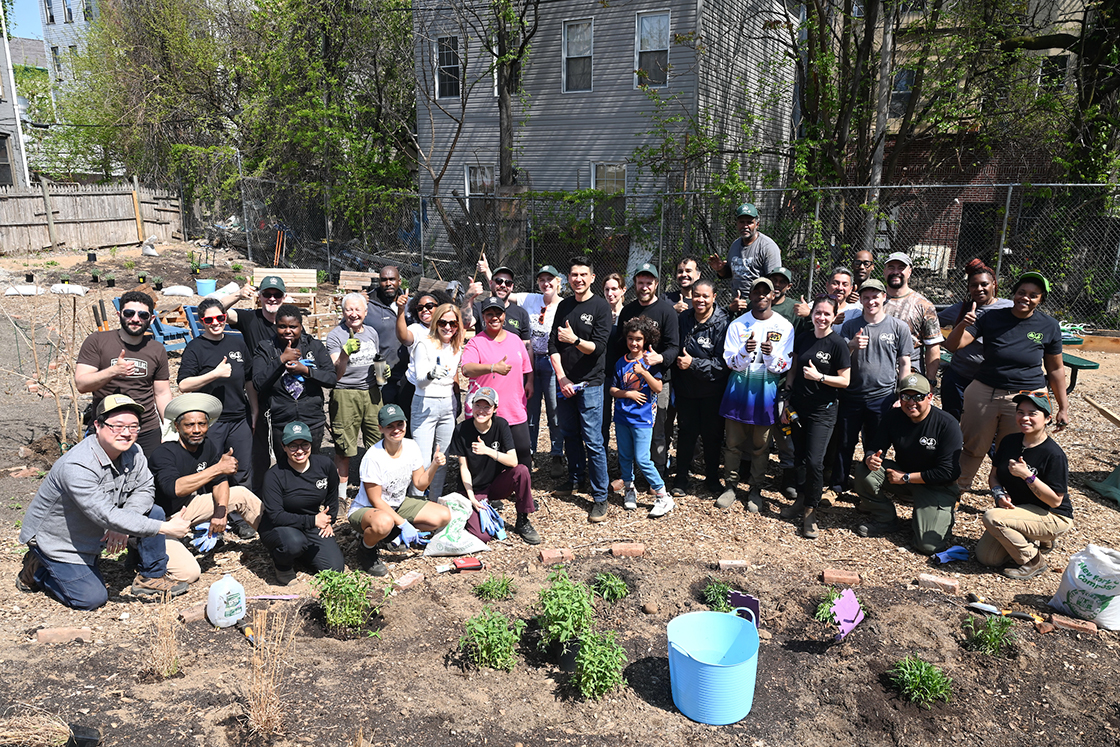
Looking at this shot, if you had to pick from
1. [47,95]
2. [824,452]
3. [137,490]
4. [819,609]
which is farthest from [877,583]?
[47,95]

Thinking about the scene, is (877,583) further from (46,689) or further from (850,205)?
(850,205)

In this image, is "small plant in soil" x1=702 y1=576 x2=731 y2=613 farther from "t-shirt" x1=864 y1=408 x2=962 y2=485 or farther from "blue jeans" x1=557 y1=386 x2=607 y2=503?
"t-shirt" x1=864 y1=408 x2=962 y2=485

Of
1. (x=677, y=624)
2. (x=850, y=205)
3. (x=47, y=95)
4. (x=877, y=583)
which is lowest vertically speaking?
(x=877, y=583)

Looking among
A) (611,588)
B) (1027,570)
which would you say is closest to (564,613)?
(611,588)

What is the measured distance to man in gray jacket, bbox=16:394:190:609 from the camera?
4.57 m

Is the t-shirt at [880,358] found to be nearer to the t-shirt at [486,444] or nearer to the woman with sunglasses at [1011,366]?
the woman with sunglasses at [1011,366]

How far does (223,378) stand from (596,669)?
3.69 m

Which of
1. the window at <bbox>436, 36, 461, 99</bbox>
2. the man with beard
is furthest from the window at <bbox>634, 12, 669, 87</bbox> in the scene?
the man with beard

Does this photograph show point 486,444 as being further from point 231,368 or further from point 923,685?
point 923,685

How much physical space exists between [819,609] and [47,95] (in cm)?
3530

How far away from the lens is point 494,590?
16.6 feet

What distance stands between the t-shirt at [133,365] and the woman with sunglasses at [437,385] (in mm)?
2045

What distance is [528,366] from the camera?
6.59 meters

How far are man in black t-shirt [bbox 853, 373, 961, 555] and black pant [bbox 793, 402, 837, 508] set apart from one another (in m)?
0.37
